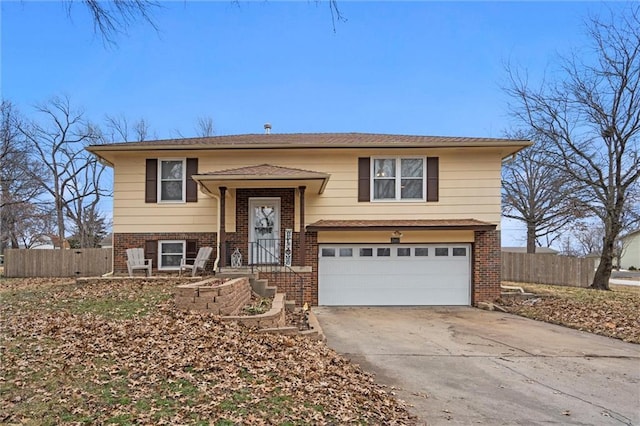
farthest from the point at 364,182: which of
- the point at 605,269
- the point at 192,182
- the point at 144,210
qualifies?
the point at 605,269

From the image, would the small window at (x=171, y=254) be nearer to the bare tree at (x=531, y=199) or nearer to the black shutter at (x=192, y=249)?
the black shutter at (x=192, y=249)

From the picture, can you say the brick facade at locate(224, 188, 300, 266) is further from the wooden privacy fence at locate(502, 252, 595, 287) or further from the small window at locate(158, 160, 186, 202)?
the wooden privacy fence at locate(502, 252, 595, 287)

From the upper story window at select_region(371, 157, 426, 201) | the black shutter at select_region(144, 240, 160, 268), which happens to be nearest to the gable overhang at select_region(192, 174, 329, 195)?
the upper story window at select_region(371, 157, 426, 201)

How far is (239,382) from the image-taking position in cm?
461

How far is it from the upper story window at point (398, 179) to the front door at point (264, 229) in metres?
3.15

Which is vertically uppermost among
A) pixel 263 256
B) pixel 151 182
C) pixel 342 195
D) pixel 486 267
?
pixel 151 182

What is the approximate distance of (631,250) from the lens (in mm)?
52781

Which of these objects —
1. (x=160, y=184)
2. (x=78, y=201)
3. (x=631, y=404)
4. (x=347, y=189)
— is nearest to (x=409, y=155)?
(x=347, y=189)

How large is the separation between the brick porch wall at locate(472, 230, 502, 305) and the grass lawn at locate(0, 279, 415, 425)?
7.84 m

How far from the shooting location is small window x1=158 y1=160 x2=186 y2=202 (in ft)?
44.7

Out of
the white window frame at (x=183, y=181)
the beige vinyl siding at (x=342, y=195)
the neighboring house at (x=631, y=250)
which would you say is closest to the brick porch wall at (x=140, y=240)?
the beige vinyl siding at (x=342, y=195)

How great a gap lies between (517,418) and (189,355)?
3.77 m

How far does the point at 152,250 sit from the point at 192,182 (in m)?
2.44

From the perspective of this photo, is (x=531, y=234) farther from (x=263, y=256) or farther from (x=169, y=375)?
(x=169, y=375)
